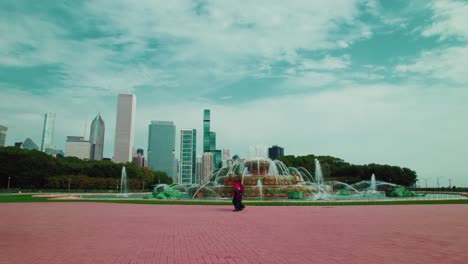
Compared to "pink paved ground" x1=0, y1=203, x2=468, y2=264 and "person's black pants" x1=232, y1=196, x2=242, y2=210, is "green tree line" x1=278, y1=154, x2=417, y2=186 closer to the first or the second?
"person's black pants" x1=232, y1=196, x2=242, y2=210

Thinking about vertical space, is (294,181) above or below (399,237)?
above

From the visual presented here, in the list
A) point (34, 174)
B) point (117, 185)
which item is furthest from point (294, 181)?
point (34, 174)

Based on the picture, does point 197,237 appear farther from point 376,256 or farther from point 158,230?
point 376,256

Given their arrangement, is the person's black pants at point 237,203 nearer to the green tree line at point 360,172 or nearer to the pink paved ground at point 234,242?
the pink paved ground at point 234,242

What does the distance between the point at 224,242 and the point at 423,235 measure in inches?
254

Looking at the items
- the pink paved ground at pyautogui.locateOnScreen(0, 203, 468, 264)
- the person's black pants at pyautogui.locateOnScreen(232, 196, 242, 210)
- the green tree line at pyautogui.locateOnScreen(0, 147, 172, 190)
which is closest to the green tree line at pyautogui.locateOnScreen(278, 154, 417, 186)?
the green tree line at pyautogui.locateOnScreen(0, 147, 172, 190)

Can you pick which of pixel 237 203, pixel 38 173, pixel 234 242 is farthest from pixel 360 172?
pixel 234 242

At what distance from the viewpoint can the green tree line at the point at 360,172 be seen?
311ft

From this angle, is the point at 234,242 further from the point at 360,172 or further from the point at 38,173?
the point at 360,172

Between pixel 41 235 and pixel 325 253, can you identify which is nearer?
pixel 325 253

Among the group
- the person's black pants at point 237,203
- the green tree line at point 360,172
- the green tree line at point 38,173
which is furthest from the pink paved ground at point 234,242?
the green tree line at point 360,172

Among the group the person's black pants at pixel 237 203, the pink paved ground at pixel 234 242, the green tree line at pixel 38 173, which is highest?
the green tree line at pixel 38 173

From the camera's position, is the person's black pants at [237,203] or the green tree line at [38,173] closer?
the person's black pants at [237,203]

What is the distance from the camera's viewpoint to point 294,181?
38750 millimetres
